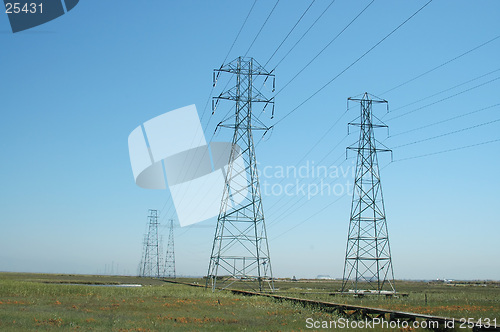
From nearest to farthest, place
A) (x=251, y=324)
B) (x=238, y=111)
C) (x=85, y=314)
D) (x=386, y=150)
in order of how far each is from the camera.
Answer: (x=251, y=324) < (x=85, y=314) < (x=238, y=111) < (x=386, y=150)

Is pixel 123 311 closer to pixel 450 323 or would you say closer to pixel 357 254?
pixel 450 323

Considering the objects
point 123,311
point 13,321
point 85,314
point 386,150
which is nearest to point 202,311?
point 123,311

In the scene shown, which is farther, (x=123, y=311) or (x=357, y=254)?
(x=357, y=254)

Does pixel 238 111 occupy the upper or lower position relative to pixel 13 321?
upper

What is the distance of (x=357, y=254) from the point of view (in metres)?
49.4

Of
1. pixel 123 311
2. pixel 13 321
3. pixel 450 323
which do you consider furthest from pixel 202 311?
pixel 450 323

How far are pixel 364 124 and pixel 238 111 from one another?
53.4ft

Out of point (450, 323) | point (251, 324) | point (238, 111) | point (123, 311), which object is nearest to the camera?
point (450, 323)

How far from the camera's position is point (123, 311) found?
2631 centimetres

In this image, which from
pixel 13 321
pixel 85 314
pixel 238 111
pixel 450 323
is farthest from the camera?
pixel 238 111

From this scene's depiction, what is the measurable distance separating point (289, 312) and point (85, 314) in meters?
11.4

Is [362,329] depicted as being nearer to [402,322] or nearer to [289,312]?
[402,322]

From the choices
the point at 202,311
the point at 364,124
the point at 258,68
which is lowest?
the point at 202,311

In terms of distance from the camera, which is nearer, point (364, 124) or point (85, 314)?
point (85, 314)
